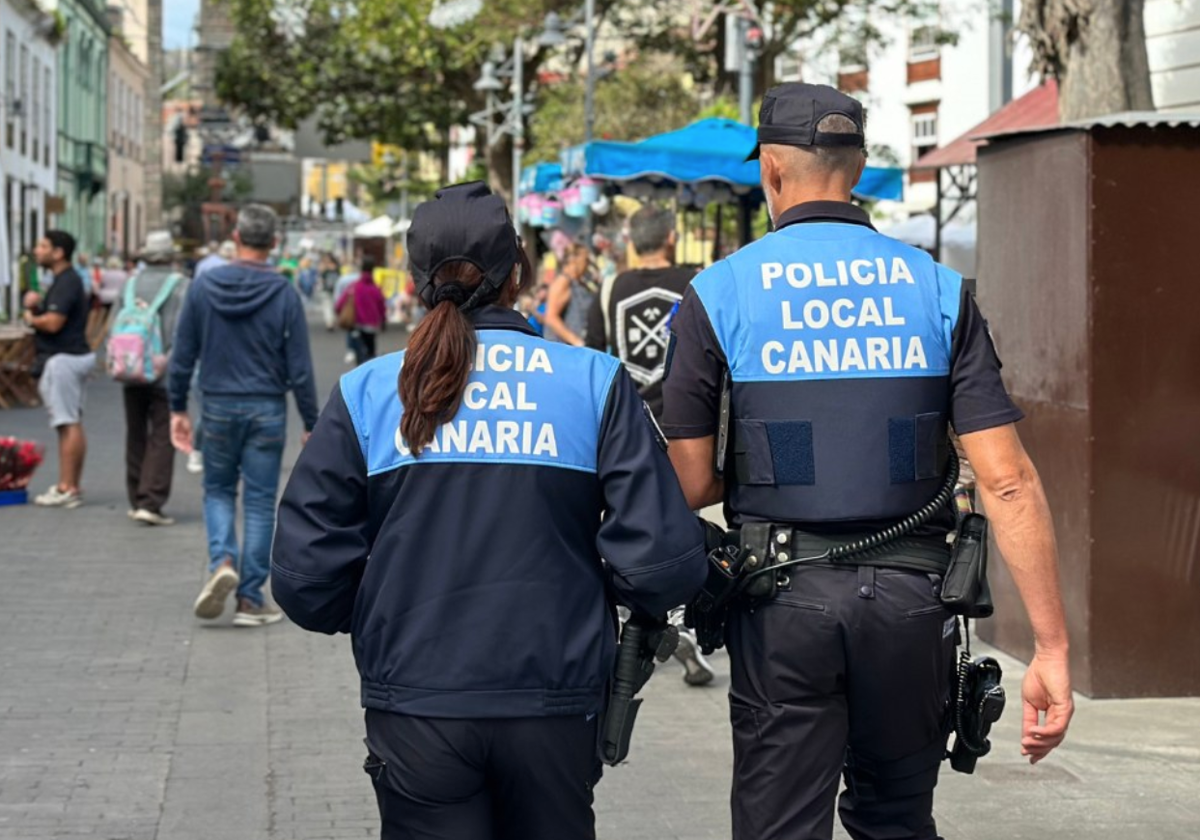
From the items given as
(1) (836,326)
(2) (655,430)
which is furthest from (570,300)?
(2) (655,430)

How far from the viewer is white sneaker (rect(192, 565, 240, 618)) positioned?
8633 millimetres

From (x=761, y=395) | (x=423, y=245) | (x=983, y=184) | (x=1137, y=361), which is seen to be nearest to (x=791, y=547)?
(x=761, y=395)

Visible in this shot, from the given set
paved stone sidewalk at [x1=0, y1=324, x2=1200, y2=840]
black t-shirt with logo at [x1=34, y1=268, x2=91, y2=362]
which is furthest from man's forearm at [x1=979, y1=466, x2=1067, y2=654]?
black t-shirt with logo at [x1=34, y1=268, x2=91, y2=362]

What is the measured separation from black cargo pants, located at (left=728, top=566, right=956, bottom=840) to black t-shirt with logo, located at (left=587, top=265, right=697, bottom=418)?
181 inches

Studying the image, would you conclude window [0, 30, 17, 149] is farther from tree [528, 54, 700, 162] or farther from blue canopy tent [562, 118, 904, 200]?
blue canopy tent [562, 118, 904, 200]

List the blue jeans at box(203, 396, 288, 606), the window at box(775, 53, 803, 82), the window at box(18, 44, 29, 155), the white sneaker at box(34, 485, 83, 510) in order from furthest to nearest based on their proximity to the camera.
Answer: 1. the window at box(18, 44, 29, 155)
2. the window at box(775, 53, 803, 82)
3. the white sneaker at box(34, 485, 83, 510)
4. the blue jeans at box(203, 396, 288, 606)

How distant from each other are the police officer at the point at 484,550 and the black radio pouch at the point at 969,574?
21.3 inches

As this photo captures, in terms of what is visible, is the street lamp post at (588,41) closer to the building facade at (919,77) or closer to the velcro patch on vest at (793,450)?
the building facade at (919,77)

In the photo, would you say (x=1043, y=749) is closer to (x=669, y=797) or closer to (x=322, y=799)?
(x=669, y=797)

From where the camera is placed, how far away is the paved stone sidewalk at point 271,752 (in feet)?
18.7

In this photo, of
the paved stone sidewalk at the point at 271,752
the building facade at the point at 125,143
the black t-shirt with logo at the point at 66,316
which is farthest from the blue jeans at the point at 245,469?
the building facade at the point at 125,143

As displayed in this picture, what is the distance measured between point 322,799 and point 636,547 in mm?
2904

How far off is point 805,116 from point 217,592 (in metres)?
5.42

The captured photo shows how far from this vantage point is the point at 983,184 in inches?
308
